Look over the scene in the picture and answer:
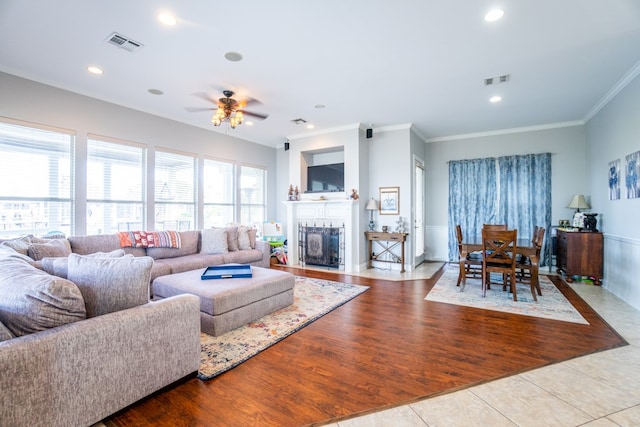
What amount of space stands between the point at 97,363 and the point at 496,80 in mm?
5000

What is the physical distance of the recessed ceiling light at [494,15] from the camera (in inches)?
99.7

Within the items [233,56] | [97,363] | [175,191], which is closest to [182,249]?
[175,191]

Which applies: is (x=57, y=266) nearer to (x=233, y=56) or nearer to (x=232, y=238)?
(x=233, y=56)

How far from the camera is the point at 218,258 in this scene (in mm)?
4766

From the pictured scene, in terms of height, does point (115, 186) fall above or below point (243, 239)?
above

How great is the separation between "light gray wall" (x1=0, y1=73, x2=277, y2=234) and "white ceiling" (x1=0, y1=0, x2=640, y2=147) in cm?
16

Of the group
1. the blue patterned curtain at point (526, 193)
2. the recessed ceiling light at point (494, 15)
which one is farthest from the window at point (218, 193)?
the blue patterned curtain at point (526, 193)

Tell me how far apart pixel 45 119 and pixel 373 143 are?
542 centimetres

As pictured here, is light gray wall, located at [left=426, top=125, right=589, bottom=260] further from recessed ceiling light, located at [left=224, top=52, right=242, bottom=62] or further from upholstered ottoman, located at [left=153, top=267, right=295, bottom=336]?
recessed ceiling light, located at [left=224, top=52, right=242, bottom=62]

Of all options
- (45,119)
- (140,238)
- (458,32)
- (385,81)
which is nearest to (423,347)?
(458,32)

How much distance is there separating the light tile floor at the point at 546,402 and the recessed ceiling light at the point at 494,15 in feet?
9.79

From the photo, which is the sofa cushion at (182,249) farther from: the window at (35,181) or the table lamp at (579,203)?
the table lamp at (579,203)

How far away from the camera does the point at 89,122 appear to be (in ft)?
14.3

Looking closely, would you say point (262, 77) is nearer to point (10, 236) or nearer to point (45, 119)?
point (45, 119)
